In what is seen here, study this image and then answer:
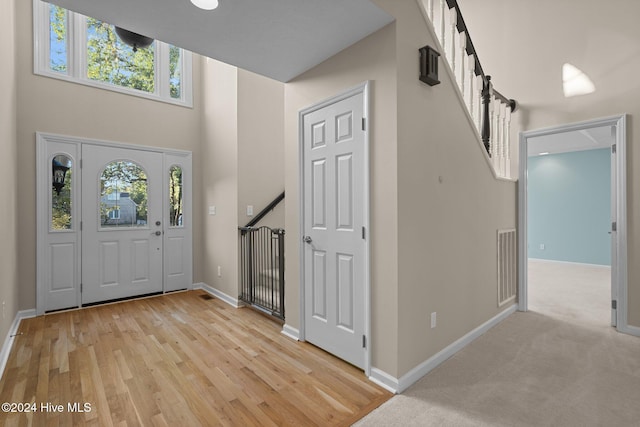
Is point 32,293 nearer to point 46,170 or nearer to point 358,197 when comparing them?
point 46,170

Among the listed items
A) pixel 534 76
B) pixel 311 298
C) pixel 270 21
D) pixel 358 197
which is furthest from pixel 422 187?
pixel 534 76

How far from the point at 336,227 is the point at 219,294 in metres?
2.52

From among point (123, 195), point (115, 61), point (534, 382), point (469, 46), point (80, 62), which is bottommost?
point (534, 382)

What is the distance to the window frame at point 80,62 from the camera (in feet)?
11.9

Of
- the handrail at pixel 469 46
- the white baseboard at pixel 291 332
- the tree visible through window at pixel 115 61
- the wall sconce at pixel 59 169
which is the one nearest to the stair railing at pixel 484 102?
the handrail at pixel 469 46

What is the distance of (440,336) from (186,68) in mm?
4897

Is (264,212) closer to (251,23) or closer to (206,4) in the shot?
(251,23)

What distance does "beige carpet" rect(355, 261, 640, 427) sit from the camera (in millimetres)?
1799

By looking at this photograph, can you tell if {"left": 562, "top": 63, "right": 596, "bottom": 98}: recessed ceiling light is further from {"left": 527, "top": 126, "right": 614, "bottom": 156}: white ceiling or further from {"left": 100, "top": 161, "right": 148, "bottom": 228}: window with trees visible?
{"left": 100, "top": 161, "right": 148, "bottom": 228}: window with trees visible

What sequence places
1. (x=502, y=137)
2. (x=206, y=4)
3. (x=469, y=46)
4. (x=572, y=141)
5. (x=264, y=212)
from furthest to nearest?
(x=572, y=141)
(x=264, y=212)
(x=502, y=137)
(x=469, y=46)
(x=206, y=4)

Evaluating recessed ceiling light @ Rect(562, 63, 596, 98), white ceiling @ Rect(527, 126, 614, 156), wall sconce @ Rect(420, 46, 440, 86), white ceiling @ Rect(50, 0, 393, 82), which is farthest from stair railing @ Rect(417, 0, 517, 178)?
white ceiling @ Rect(527, 126, 614, 156)

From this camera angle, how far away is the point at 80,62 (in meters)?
3.89

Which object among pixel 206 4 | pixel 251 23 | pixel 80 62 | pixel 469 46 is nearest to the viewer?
pixel 206 4

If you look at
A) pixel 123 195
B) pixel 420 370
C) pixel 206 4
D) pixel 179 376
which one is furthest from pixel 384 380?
pixel 123 195
